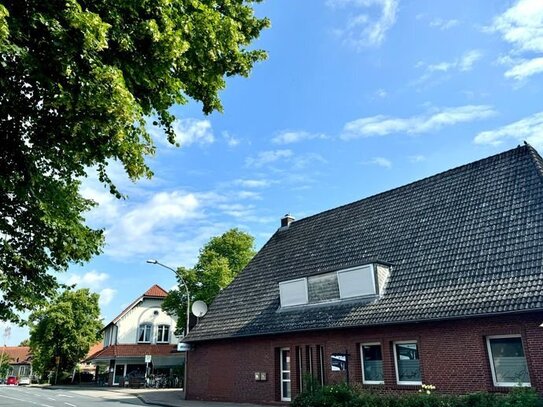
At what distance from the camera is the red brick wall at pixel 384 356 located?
37.8ft

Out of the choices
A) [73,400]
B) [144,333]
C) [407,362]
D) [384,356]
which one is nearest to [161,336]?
[144,333]

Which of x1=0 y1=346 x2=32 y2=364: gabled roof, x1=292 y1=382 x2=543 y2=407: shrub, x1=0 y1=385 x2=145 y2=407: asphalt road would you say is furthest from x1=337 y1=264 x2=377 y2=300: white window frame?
x1=0 y1=346 x2=32 y2=364: gabled roof

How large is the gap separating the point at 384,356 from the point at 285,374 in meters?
4.62

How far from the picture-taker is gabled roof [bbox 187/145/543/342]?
12.3m

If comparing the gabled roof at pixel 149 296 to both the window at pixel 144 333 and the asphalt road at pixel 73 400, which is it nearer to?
the window at pixel 144 333

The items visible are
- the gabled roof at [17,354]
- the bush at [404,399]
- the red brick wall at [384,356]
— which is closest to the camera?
the bush at [404,399]

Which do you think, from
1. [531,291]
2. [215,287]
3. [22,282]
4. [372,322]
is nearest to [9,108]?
[22,282]

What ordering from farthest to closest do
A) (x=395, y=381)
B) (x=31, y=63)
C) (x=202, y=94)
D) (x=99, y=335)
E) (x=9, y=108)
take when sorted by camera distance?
(x=99, y=335) < (x=395, y=381) < (x=202, y=94) < (x=9, y=108) < (x=31, y=63)

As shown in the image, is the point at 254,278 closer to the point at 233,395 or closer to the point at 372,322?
the point at 233,395

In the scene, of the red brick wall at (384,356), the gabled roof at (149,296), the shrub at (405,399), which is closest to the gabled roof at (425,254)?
the red brick wall at (384,356)

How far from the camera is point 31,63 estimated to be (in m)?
5.92

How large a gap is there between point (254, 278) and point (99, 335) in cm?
3500

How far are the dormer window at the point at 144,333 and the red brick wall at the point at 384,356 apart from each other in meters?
22.0

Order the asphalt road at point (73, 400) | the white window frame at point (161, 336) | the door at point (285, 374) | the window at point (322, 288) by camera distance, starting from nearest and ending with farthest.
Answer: the window at point (322, 288) → the door at point (285, 374) → the asphalt road at point (73, 400) → the white window frame at point (161, 336)
